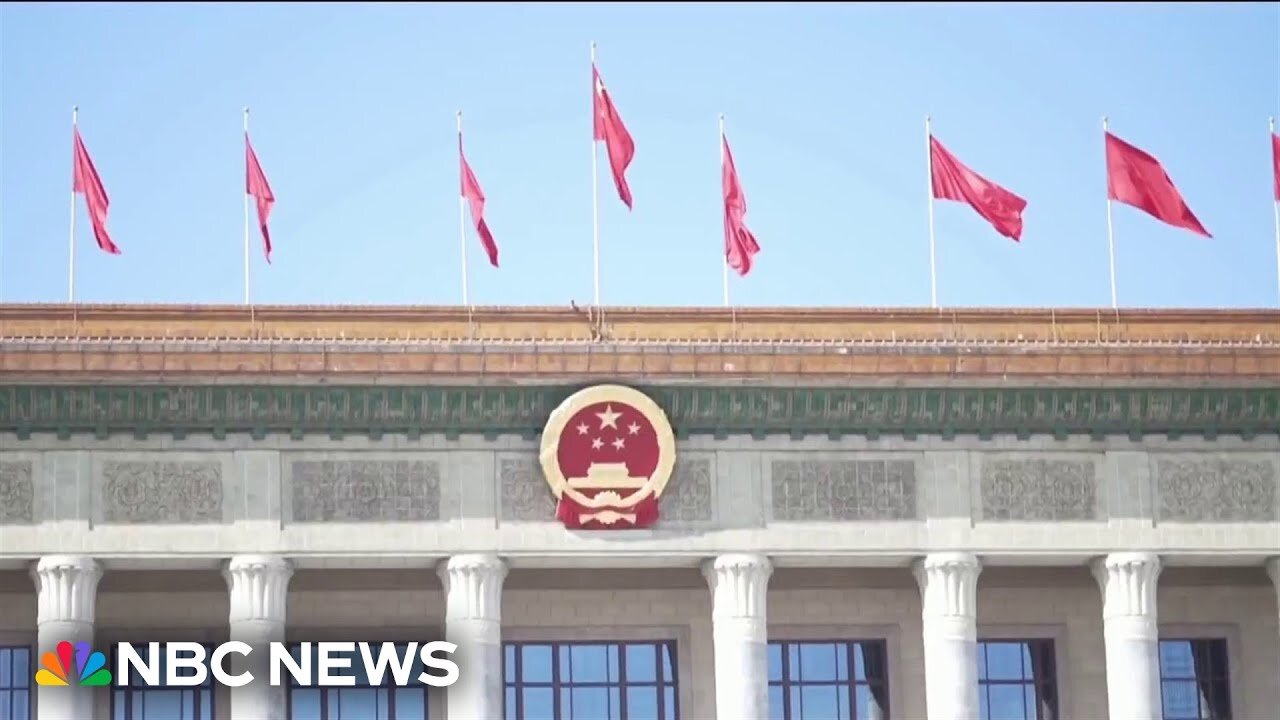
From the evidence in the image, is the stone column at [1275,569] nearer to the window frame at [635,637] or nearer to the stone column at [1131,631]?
the stone column at [1131,631]

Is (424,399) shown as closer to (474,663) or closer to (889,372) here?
(474,663)

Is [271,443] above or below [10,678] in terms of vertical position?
above

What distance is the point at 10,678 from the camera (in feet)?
156

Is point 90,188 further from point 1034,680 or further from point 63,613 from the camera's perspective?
point 1034,680

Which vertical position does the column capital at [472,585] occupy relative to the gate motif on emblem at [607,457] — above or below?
below

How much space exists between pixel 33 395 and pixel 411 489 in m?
5.74

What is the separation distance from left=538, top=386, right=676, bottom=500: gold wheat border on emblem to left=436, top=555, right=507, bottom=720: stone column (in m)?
1.58

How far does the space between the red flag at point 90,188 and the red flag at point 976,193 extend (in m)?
13.3

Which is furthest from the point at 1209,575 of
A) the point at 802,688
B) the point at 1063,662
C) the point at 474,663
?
the point at 474,663

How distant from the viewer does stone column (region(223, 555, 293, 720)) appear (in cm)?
4450

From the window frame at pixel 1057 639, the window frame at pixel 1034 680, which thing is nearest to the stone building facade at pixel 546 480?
the window frame at pixel 1057 639

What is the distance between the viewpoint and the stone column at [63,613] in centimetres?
4438

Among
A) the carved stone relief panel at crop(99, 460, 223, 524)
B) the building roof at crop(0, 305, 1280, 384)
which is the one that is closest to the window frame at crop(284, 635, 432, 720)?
the carved stone relief panel at crop(99, 460, 223, 524)

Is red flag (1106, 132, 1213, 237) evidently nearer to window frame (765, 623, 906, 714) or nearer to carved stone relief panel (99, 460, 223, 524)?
window frame (765, 623, 906, 714)
